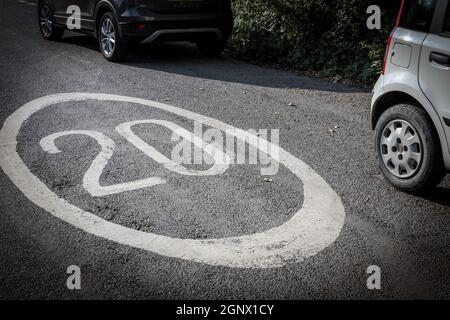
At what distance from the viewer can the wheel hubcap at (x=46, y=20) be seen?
36.3 feet

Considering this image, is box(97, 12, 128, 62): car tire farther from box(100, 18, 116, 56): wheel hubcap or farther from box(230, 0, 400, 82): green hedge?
box(230, 0, 400, 82): green hedge

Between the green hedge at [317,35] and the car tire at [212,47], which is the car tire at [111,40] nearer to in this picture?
the car tire at [212,47]

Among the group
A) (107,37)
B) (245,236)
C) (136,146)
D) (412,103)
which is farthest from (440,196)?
(107,37)

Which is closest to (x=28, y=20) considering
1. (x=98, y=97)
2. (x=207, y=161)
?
(x=98, y=97)

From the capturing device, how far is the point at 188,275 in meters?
3.33

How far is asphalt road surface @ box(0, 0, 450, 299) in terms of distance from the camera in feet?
10.8

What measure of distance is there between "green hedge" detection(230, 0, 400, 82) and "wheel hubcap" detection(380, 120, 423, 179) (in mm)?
4410

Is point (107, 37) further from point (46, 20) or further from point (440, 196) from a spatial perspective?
point (440, 196)

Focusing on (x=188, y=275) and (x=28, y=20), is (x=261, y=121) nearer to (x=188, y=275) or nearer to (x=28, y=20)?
(x=188, y=275)

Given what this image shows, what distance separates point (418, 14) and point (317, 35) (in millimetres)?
5843

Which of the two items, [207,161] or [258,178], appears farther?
[207,161]

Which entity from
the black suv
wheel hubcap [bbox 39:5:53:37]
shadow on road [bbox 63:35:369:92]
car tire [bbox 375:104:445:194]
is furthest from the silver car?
wheel hubcap [bbox 39:5:53:37]

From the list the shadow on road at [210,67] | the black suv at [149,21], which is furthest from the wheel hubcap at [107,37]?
the shadow on road at [210,67]

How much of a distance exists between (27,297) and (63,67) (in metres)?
6.50
